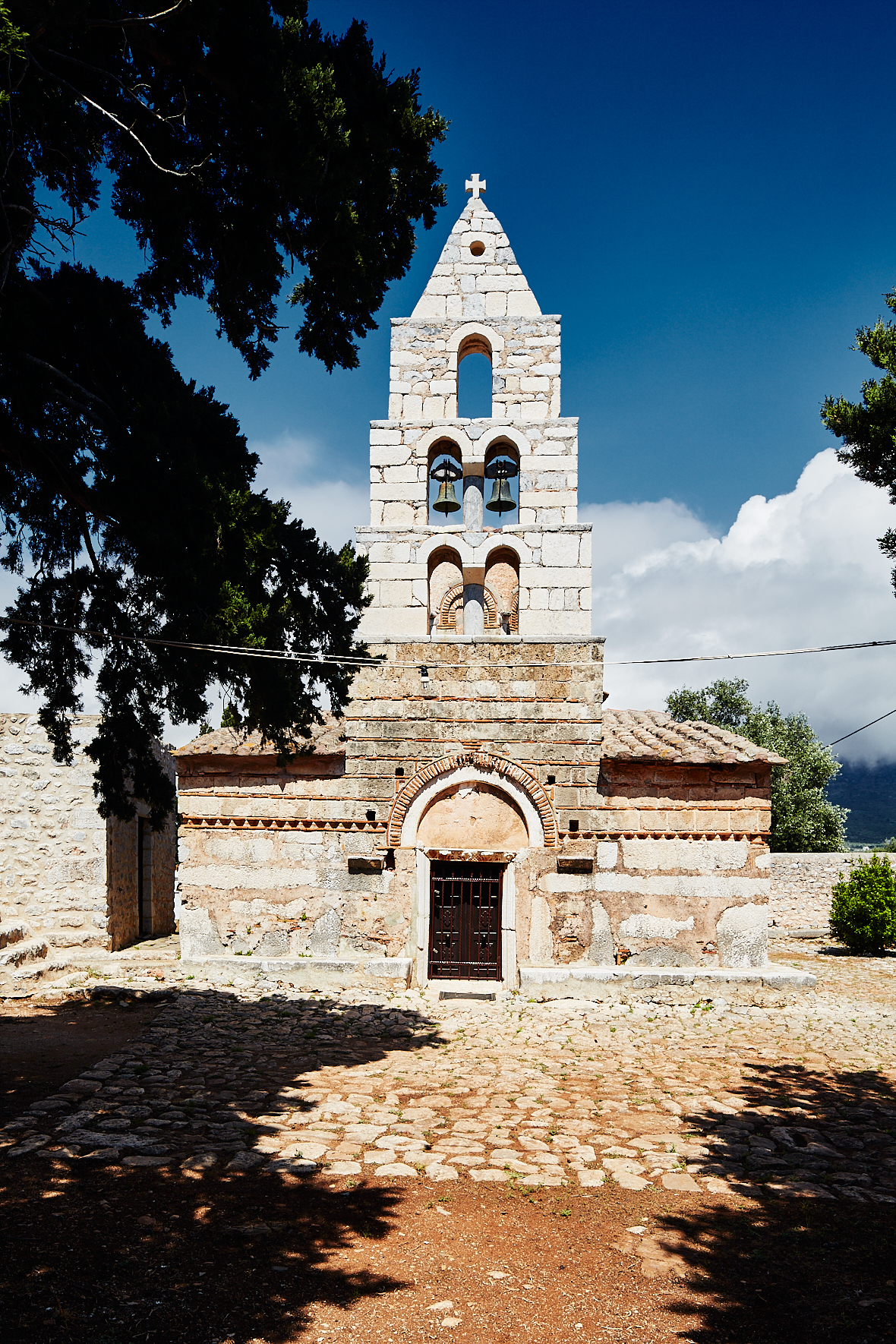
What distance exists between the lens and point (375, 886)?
429 inches

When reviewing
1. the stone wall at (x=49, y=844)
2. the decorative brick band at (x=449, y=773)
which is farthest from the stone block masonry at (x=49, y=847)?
the decorative brick band at (x=449, y=773)

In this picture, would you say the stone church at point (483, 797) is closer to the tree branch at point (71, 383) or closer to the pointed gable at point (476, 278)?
the pointed gable at point (476, 278)

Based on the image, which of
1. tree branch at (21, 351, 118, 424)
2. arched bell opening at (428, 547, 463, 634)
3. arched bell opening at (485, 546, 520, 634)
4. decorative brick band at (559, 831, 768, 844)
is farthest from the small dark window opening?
tree branch at (21, 351, 118, 424)

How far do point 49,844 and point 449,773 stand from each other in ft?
21.8

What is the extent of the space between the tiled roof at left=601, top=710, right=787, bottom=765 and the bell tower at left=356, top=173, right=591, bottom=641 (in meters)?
1.80

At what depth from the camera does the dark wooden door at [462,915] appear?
11023mm

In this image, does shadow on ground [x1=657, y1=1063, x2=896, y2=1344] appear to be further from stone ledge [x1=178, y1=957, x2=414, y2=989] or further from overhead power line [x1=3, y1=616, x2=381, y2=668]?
stone ledge [x1=178, y1=957, x2=414, y2=989]

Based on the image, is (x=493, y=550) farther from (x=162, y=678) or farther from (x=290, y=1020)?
(x=290, y=1020)

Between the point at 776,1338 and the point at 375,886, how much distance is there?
7716 mm

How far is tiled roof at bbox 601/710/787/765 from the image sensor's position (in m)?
10.8

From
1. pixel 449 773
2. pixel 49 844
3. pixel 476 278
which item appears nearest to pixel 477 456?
pixel 476 278

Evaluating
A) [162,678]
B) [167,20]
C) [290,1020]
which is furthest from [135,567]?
[290,1020]

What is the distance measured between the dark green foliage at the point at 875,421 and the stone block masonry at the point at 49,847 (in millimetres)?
11233

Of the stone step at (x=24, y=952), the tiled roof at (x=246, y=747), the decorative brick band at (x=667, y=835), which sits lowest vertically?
the stone step at (x=24, y=952)
